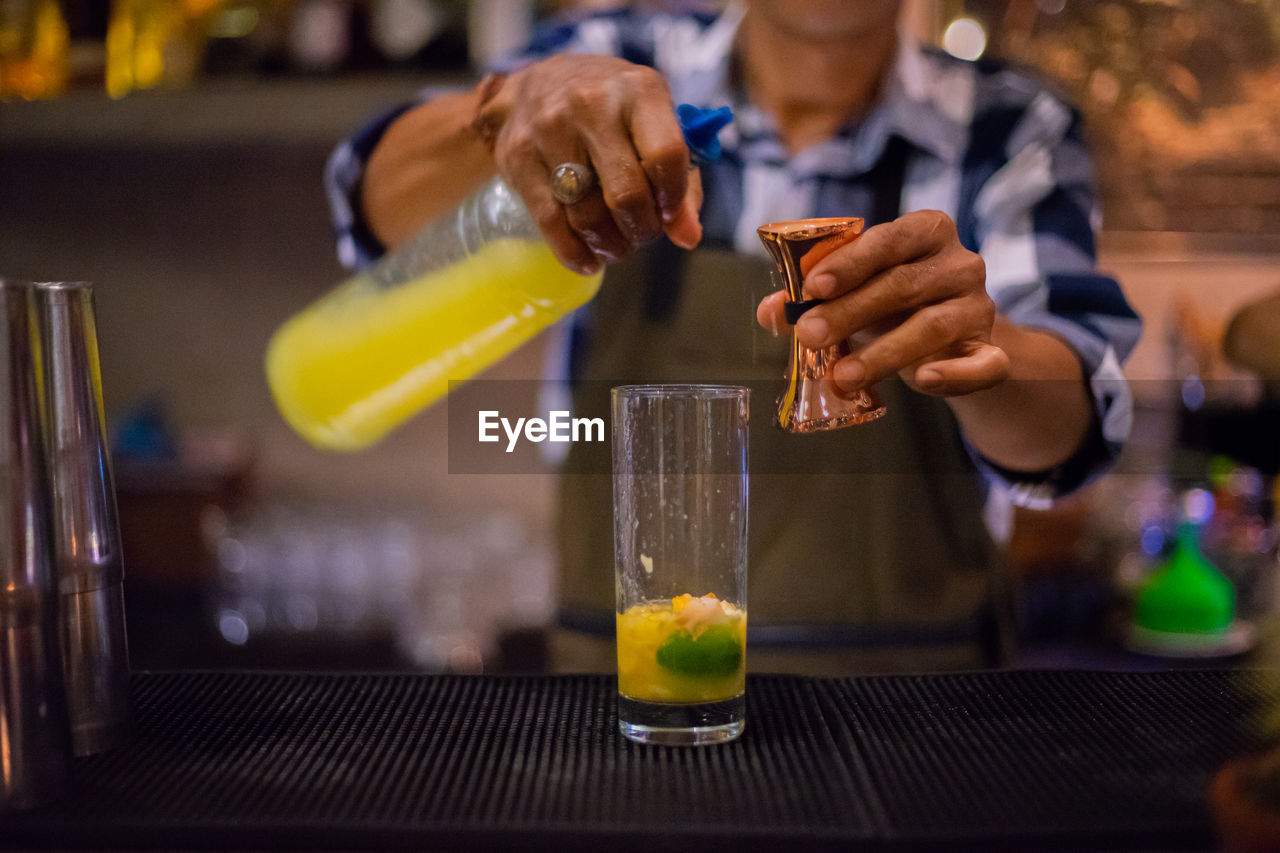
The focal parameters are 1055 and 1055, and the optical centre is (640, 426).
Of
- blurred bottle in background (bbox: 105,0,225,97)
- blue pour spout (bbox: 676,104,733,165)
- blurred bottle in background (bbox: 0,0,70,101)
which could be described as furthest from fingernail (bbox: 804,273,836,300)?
blurred bottle in background (bbox: 0,0,70,101)

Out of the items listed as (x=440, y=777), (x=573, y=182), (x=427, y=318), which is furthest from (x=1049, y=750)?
(x=427, y=318)

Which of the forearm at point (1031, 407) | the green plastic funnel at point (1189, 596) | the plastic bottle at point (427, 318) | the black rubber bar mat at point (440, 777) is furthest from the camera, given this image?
the green plastic funnel at point (1189, 596)

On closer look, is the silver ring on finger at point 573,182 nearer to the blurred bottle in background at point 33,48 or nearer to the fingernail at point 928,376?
the fingernail at point 928,376

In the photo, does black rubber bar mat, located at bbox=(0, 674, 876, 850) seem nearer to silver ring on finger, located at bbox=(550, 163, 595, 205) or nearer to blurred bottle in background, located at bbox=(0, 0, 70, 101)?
silver ring on finger, located at bbox=(550, 163, 595, 205)

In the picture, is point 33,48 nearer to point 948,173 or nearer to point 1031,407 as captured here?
point 948,173

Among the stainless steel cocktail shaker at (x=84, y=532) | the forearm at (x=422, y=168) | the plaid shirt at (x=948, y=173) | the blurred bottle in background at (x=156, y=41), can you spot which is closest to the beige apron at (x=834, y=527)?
the plaid shirt at (x=948, y=173)

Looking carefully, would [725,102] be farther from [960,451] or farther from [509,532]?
[509,532]

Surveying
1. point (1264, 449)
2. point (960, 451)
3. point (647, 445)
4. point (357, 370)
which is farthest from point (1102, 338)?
point (1264, 449)

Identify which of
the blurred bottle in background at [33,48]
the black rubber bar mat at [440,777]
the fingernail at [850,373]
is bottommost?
the black rubber bar mat at [440,777]
